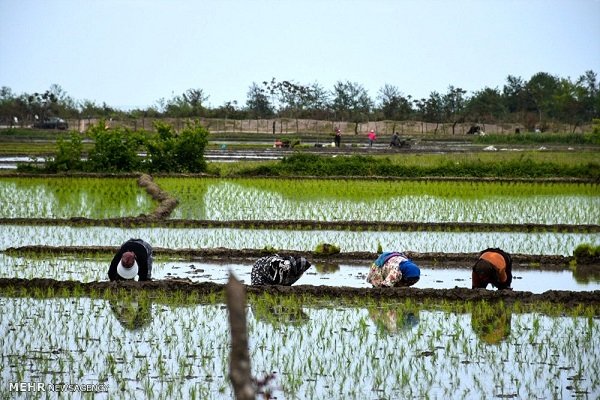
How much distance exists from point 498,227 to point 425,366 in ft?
24.6

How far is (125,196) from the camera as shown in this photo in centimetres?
1773

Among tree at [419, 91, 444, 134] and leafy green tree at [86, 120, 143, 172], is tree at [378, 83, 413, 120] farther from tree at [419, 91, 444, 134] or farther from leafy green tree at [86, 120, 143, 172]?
leafy green tree at [86, 120, 143, 172]

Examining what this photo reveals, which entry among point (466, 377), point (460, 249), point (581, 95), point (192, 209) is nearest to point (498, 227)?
point (460, 249)

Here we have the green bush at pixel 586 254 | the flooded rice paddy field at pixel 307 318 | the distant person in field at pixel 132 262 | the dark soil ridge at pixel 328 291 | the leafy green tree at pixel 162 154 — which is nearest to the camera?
the flooded rice paddy field at pixel 307 318

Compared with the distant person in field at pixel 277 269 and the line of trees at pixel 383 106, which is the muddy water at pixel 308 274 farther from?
the line of trees at pixel 383 106

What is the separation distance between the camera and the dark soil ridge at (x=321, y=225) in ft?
45.2

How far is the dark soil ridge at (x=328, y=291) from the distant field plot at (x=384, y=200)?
5.70 meters

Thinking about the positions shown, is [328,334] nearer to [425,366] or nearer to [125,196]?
[425,366]

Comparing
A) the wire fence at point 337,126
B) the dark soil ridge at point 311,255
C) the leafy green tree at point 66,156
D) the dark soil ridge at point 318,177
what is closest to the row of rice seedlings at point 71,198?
the dark soil ridge at point 318,177

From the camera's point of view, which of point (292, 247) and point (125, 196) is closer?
point (292, 247)

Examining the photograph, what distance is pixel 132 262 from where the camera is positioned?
9055mm

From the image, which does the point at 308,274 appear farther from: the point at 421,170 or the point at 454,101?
the point at 454,101

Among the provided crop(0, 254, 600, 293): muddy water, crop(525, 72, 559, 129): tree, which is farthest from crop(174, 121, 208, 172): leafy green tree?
crop(525, 72, 559, 129): tree

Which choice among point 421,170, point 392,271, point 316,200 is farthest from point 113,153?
point 392,271
